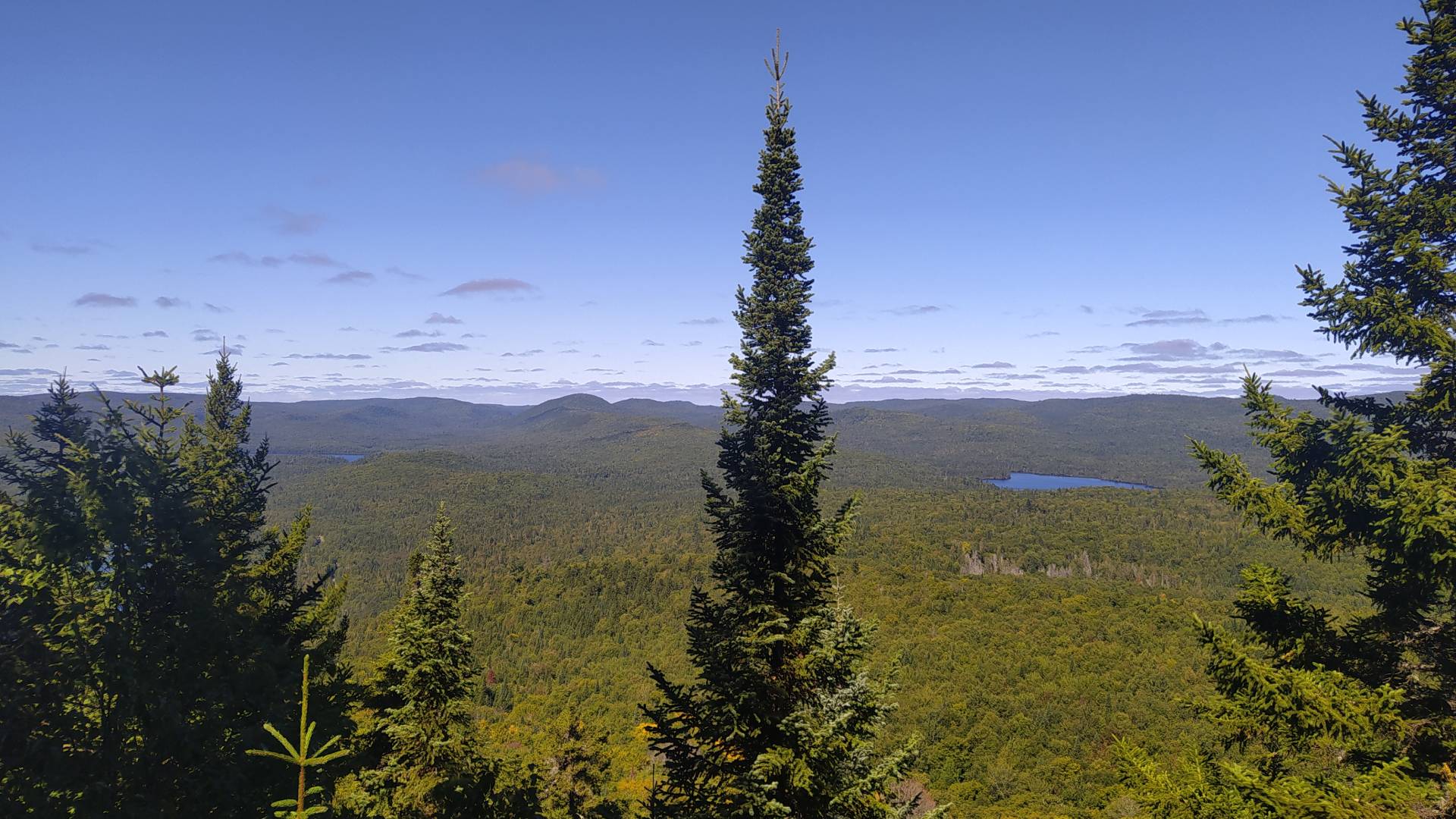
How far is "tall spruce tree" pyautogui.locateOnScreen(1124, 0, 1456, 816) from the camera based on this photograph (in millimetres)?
7816

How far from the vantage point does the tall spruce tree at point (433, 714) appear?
15.8 m

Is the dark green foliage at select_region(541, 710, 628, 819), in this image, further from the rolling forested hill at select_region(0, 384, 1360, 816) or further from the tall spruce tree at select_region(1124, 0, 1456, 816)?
the tall spruce tree at select_region(1124, 0, 1456, 816)

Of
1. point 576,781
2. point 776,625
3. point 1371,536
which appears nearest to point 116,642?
point 776,625

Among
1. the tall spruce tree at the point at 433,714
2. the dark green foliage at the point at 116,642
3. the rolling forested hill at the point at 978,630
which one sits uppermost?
the dark green foliage at the point at 116,642

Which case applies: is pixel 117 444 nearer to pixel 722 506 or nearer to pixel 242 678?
pixel 242 678

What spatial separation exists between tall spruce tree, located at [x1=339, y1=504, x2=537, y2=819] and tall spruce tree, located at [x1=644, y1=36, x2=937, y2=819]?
31.5ft

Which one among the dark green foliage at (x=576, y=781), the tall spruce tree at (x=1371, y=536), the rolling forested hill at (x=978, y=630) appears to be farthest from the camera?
the rolling forested hill at (x=978, y=630)

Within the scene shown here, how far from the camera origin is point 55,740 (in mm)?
7906

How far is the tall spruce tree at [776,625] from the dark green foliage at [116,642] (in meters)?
7.39

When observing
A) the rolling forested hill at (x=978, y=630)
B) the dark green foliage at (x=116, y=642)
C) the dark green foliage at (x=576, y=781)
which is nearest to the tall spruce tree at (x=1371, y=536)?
the dark green foliage at (x=116, y=642)

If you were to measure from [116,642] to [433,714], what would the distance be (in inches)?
341

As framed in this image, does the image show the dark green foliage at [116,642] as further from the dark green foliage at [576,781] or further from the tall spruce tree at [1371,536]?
the dark green foliage at [576,781]

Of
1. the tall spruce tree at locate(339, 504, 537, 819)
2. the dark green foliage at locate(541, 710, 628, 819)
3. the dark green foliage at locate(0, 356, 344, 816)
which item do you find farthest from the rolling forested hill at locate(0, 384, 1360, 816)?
the dark green foliage at locate(0, 356, 344, 816)

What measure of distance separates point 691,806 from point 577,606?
131m
